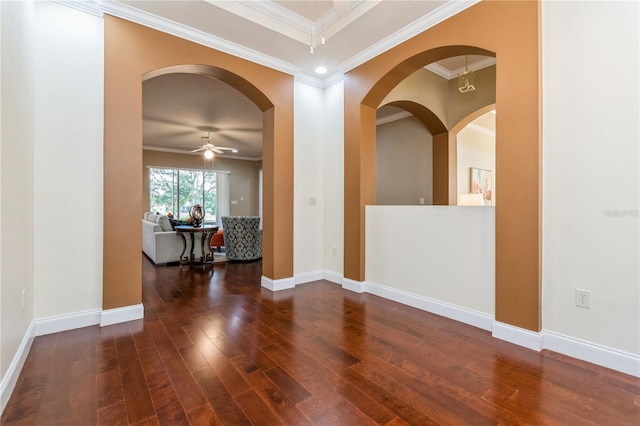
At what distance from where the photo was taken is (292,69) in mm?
3881

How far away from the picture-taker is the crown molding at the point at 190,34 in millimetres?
2676

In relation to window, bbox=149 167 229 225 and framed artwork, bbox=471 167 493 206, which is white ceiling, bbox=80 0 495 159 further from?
window, bbox=149 167 229 225

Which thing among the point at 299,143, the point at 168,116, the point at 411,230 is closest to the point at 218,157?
the point at 168,116

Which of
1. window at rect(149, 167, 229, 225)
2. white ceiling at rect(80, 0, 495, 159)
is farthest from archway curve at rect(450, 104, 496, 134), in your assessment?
window at rect(149, 167, 229, 225)

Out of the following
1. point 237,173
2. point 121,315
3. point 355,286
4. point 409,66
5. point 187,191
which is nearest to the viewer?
point 121,315

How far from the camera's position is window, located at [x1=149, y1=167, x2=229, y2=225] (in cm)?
905

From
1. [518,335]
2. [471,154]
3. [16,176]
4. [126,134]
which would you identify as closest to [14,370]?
[16,176]

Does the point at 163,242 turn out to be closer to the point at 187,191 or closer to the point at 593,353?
the point at 187,191

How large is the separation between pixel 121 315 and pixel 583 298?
146 inches

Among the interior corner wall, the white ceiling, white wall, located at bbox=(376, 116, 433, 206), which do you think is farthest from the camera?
white wall, located at bbox=(376, 116, 433, 206)

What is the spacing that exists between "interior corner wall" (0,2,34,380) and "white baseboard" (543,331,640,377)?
11.3 feet

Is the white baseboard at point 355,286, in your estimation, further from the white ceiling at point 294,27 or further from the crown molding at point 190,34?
the crown molding at point 190,34

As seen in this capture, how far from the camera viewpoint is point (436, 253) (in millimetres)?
2975

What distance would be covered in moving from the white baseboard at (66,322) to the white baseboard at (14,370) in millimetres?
140
